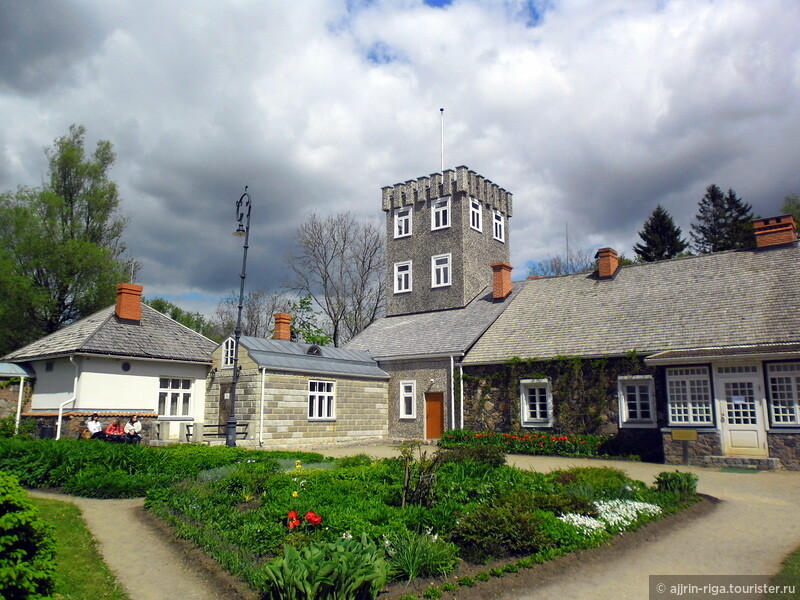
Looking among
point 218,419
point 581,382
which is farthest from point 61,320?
point 581,382

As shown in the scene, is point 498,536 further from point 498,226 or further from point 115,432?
point 498,226

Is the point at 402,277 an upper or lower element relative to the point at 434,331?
upper

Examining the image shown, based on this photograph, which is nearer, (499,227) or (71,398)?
Answer: (71,398)

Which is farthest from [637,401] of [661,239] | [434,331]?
[661,239]

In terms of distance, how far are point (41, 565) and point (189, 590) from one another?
2006mm

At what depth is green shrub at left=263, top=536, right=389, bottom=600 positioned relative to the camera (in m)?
5.26

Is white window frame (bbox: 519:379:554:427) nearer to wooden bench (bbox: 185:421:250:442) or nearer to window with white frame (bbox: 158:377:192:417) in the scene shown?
wooden bench (bbox: 185:421:250:442)

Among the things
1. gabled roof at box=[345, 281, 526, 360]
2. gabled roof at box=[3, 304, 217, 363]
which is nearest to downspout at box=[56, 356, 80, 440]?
gabled roof at box=[3, 304, 217, 363]

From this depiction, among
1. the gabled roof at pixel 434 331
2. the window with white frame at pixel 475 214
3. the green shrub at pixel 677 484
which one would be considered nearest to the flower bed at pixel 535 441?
the gabled roof at pixel 434 331

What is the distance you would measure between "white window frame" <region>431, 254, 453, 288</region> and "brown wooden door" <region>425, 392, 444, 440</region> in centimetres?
756

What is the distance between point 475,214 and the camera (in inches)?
1266

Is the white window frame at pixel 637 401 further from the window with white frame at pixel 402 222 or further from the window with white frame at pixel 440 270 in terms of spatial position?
the window with white frame at pixel 402 222

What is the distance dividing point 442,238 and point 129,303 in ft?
51.2

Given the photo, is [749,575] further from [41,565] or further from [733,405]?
[733,405]
